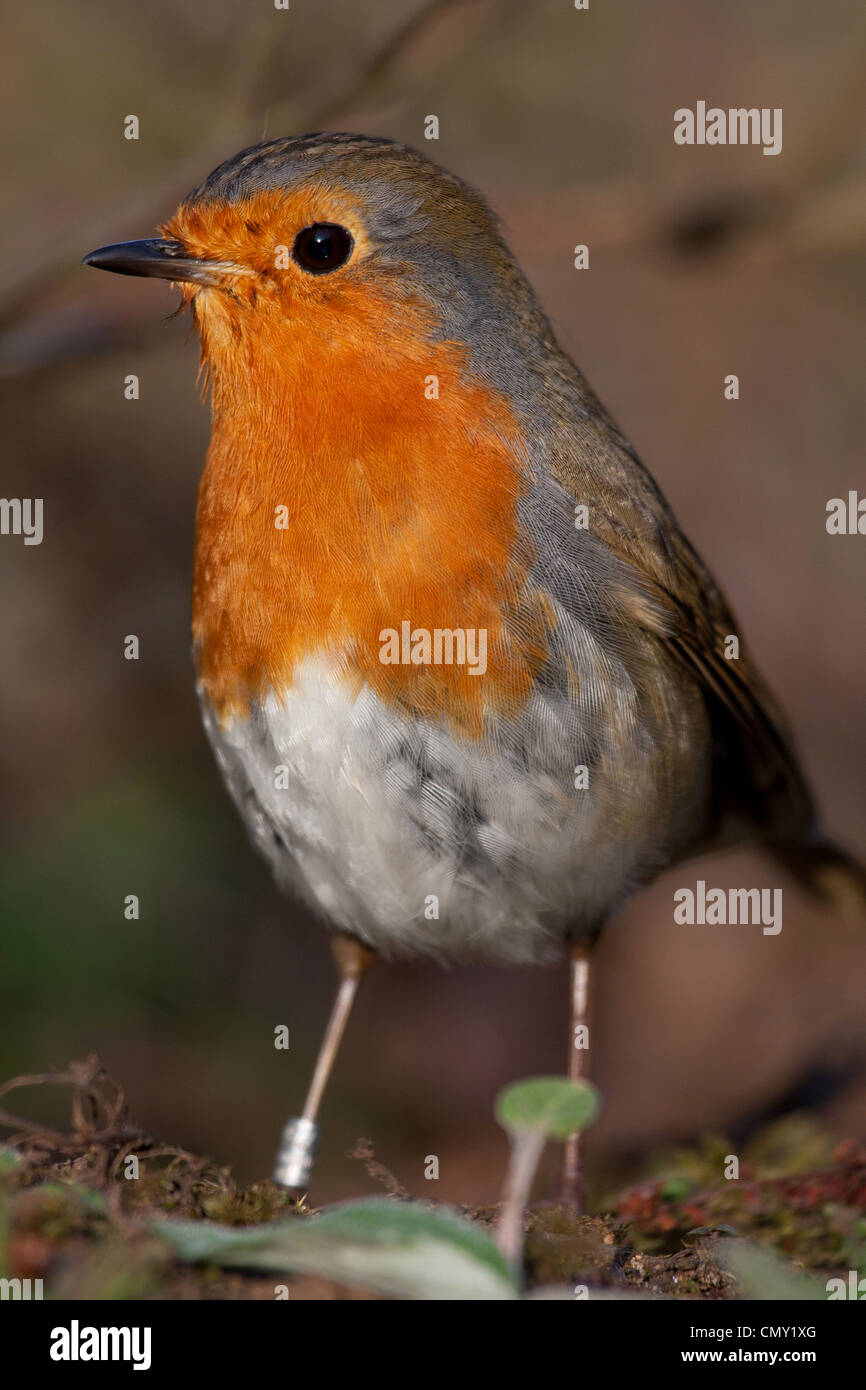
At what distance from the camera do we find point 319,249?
116 inches

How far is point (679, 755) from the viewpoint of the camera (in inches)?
129

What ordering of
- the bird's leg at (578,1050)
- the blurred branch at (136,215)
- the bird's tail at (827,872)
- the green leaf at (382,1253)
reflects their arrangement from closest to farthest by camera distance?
the green leaf at (382,1253), the bird's leg at (578,1050), the bird's tail at (827,872), the blurred branch at (136,215)

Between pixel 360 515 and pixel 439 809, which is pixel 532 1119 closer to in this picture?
pixel 439 809

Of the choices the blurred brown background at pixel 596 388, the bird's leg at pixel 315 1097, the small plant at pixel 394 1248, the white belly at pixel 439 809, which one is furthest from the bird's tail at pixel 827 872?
the small plant at pixel 394 1248

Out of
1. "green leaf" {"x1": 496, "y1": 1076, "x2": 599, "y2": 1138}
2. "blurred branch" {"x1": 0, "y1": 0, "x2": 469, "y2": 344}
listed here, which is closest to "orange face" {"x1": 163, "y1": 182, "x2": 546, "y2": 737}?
"green leaf" {"x1": 496, "y1": 1076, "x2": 599, "y2": 1138}

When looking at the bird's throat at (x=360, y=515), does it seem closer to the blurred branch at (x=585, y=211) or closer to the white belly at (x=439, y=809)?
the white belly at (x=439, y=809)

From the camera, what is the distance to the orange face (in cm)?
277

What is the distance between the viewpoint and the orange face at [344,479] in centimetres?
277

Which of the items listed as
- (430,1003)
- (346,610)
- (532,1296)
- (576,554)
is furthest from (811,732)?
(532,1296)

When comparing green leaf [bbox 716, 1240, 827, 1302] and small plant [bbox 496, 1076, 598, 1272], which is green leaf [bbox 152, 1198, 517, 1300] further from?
green leaf [bbox 716, 1240, 827, 1302]

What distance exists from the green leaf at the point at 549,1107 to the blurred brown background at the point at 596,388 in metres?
2.30

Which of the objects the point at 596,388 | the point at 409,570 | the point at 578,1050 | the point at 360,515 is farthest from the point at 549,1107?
the point at 596,388

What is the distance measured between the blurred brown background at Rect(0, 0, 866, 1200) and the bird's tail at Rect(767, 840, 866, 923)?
344 mm

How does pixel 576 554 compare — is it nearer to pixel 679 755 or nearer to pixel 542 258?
pixel 679 755
